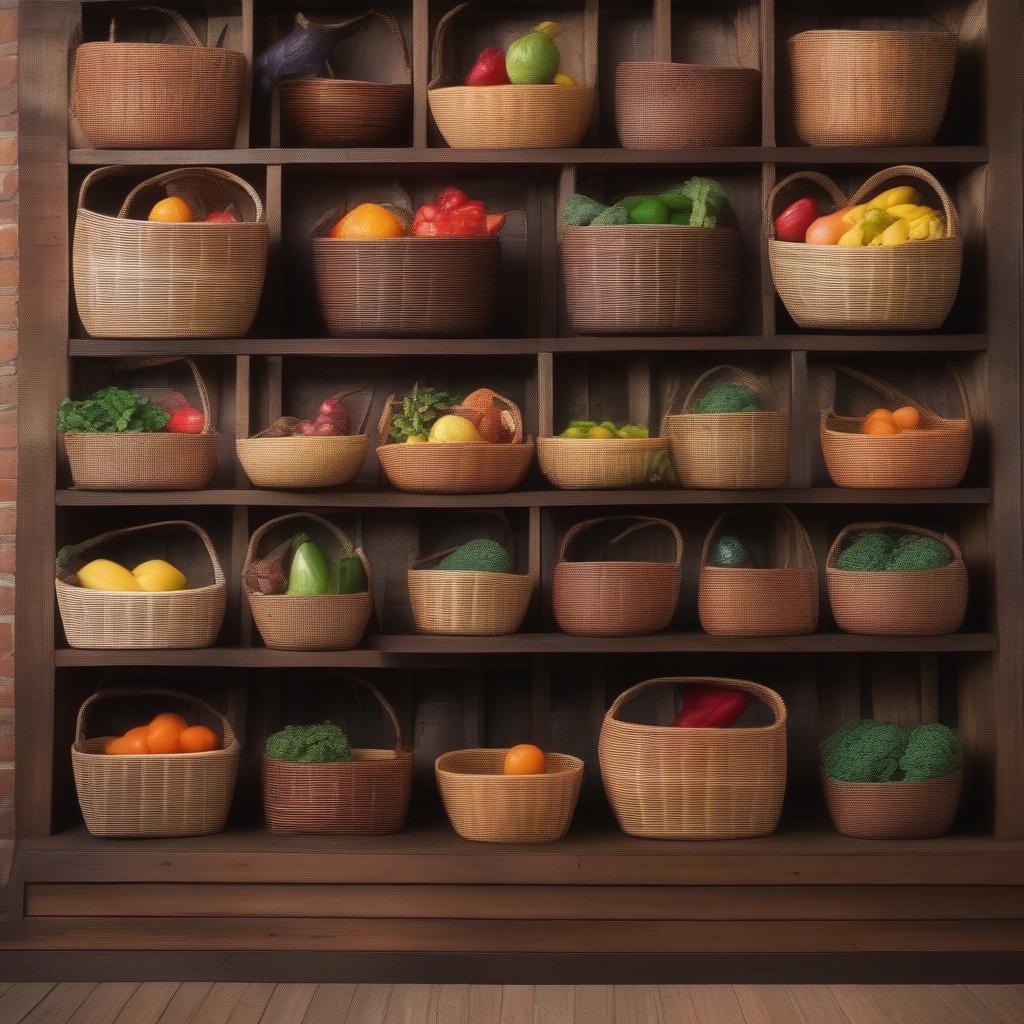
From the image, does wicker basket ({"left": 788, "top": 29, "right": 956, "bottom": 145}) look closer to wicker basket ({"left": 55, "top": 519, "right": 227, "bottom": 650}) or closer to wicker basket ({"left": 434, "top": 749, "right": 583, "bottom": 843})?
wicker basket ({"left": 434, "top": 749, "right": 583, "bottom": 843})

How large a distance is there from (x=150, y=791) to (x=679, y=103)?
196cm

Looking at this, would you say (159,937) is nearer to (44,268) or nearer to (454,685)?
(454,685)

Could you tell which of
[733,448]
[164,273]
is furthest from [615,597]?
[164,273]

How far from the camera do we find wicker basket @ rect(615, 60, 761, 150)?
3182mm

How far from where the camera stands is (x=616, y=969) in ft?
9.88

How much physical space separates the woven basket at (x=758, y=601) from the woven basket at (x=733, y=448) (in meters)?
0.20

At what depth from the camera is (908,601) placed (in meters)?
3.11

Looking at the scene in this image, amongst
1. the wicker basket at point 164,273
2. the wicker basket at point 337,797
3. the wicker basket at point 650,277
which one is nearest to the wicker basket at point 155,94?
the wicker basket at point 164,273

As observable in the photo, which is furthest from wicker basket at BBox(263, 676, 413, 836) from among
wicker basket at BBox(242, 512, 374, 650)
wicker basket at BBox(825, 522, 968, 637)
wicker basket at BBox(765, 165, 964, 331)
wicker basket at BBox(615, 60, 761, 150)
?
wicker basket at BBox(615, 60, 761, 150)

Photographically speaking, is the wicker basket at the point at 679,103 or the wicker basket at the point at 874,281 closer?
the wicker basket at the point at 874,281

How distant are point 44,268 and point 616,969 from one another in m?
2.02

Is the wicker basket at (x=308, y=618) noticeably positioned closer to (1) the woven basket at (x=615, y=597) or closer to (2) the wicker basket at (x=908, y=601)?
(1) the woven basket at (x=615, y=597)

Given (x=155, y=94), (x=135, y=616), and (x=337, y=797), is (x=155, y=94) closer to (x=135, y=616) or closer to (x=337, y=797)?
(x=135, y=616)

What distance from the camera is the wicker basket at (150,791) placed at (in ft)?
10.1
